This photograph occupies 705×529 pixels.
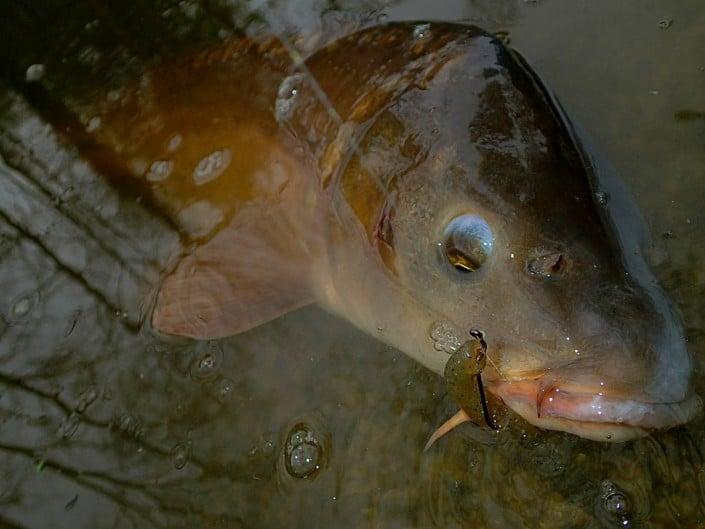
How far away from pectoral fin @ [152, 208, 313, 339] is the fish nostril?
0.95 m

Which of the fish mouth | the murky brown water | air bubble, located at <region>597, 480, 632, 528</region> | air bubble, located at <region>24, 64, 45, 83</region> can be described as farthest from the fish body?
air bubble, located at <region>24, 64, 45, 83</region>

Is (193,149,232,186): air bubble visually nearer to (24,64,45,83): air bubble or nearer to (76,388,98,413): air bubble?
(76,388,98,413): air bubble

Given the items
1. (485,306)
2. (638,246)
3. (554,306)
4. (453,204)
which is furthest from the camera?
(638,246)

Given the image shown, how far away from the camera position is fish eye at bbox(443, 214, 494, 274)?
200cm

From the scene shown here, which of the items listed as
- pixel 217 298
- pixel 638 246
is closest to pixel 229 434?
pixel 217 298

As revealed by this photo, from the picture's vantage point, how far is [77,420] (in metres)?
2.53

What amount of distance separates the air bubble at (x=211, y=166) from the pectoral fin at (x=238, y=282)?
231 millimetres

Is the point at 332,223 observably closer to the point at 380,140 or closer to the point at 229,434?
the point at 380,140

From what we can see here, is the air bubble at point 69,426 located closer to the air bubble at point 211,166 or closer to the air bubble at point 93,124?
the air bubble at point 211,166

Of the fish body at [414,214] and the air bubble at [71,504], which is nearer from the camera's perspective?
the fish body at [414,214]

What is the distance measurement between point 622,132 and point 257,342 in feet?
4.90

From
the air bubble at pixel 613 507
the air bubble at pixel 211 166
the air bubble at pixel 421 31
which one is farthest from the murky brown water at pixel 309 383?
the air bubble at pixel 421 31

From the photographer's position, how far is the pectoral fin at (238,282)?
2.63 metres

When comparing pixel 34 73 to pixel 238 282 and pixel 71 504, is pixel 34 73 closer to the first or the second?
pixel 238 282
